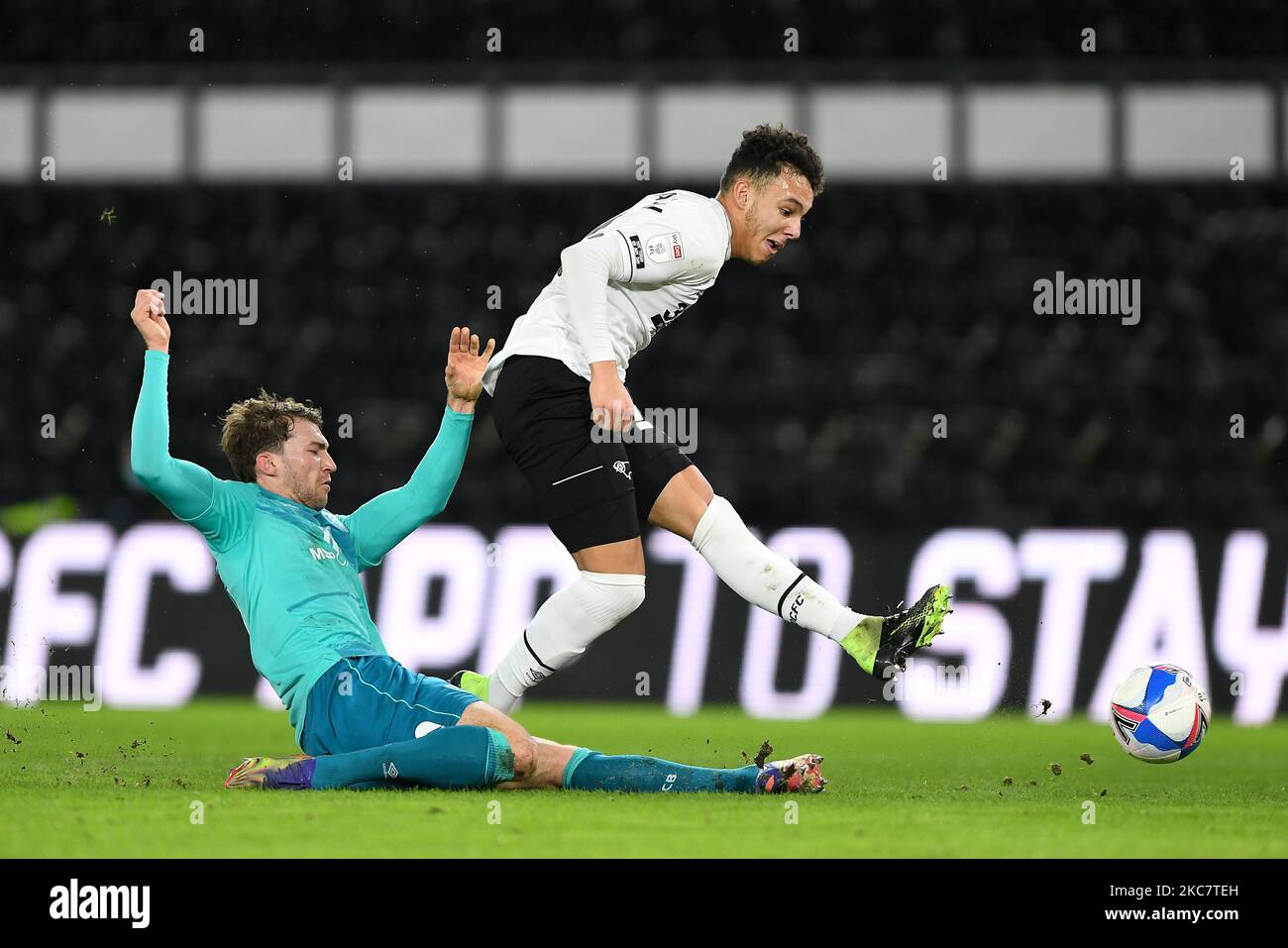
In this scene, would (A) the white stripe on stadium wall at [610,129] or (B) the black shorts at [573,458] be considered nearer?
(B) the black shorts at [573,458]

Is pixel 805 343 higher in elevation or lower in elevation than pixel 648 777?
higher

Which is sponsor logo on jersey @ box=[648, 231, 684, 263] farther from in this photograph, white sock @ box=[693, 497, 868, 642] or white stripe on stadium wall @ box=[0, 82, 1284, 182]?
white stripe on stadium wall @ box=[0, 82, 1284, 182]

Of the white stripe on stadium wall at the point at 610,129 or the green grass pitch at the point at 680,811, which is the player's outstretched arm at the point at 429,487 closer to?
the green grass pitch at the point at 680,811

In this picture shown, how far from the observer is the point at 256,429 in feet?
16.3

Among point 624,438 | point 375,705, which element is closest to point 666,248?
point 624,438

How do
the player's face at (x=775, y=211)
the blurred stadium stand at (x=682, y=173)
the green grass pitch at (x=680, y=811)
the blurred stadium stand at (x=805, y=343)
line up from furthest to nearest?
the blurred stadium stand at (x=682, y=173) → the blurred stadium stand at (x=805, y=343) → the player's face at (x=775, y=211) → the green grass pitch at (x=680, y=811)

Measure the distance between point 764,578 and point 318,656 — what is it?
1311 mm

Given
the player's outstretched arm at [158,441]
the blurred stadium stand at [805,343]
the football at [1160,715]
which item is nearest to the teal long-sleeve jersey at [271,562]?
the player's outstretched arm at [158,441]

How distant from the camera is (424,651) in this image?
9875 mm

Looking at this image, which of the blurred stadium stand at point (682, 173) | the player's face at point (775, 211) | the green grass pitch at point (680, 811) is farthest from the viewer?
the blurred stadium stand at point (682, 173)

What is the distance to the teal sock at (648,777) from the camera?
4.64 meters

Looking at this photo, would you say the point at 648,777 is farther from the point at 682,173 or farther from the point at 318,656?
the point at 682,173
